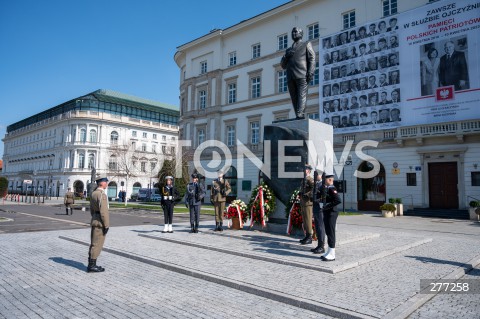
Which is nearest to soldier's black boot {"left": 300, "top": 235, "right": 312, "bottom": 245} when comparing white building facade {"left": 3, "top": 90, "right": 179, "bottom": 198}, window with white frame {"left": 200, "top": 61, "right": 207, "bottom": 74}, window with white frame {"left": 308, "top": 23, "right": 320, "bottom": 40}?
window with white frame {"left": 308, "top": 23, "right": 320, "bottom": 40}

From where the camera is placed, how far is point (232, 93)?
38.8 meters

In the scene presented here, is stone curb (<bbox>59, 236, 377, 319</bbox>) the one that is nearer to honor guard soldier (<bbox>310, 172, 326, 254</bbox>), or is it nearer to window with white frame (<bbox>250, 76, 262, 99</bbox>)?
honor guard soldier (<bbox>310, 172, 326, 254</bbox>)

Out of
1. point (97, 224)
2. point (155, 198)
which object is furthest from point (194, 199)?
point (155, 198)

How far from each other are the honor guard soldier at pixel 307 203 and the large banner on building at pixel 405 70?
19.1m

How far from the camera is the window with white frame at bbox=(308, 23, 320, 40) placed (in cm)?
3228

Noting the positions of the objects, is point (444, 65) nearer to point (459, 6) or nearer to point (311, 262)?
point (459, 6)

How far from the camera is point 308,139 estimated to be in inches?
394

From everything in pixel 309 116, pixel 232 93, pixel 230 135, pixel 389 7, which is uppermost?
pixel 389 7

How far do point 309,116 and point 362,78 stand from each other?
6352 mm

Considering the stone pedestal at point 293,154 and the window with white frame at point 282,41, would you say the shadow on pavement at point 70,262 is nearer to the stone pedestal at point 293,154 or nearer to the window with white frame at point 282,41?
the stone pedestal at point 293,154

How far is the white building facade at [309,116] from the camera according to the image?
2359cm

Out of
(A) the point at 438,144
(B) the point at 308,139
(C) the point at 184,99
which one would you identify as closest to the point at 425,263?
(B) the point at 308,139

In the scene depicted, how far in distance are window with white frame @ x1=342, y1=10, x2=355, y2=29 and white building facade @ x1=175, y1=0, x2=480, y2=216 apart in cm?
9

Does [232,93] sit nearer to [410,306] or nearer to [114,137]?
[410,306]
